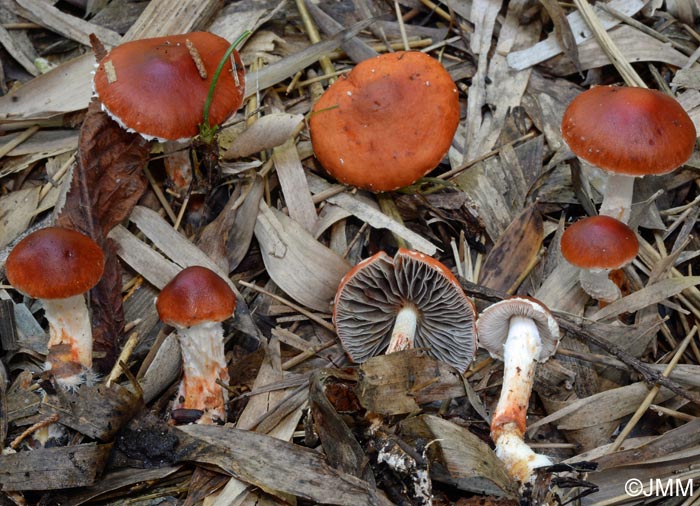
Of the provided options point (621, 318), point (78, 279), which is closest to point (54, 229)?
point (78, 279)

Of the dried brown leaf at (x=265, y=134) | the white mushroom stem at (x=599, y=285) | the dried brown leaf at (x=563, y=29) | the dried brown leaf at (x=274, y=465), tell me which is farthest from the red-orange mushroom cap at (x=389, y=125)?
the dried brown leaf at (x=274, y=465)

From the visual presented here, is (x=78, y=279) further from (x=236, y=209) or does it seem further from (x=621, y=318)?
(x=621, y=318)

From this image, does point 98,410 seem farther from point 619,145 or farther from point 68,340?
point 619,145

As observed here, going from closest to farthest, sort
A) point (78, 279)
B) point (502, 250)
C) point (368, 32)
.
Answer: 1. point (78, 279)
2. point (502, 250)
3. point (368, 32)

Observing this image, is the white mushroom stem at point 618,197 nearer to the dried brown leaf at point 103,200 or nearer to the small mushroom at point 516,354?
the small mushroom at point 516,354

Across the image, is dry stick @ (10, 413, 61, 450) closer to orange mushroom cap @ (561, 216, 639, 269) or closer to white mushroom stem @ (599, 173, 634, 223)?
orange mushroom cap @ (561, 216, 639, 269)
